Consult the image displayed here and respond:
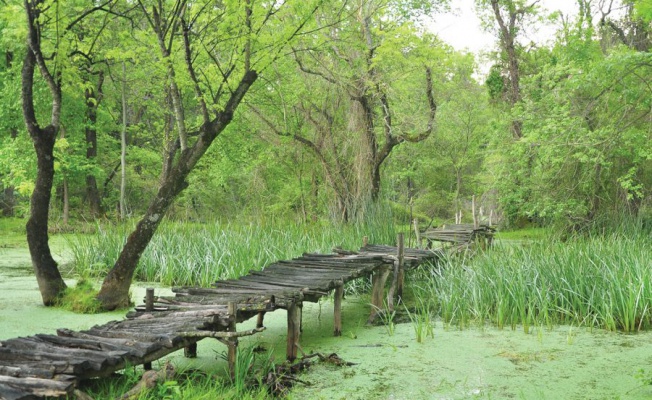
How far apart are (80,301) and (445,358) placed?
3.53 meters

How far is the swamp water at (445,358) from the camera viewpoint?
3.59 metres

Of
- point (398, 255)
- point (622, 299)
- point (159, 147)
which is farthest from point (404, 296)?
point (159, 147)

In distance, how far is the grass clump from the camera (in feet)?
18.1

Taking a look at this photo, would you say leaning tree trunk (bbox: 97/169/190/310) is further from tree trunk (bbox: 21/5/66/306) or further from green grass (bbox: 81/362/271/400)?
green grass (bbox: 81/362/271/400)

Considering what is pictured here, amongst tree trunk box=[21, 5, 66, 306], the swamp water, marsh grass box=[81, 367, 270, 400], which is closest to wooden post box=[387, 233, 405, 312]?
the swamp water

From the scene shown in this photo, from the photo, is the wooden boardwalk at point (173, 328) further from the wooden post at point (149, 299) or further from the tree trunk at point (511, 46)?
the tree trunk at point (511, 46)

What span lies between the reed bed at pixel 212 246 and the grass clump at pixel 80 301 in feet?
4.04

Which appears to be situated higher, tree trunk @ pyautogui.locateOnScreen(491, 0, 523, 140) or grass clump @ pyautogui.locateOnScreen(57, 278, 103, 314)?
tree trunk @ pyautogui.locateOnScreen(491, 0, 523, 140)

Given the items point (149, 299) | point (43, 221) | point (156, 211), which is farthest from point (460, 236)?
point (149, 299)

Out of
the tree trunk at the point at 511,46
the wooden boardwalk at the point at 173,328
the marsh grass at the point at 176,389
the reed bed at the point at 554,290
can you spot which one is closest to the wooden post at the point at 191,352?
the wooden boardwalk at the point at 173,328

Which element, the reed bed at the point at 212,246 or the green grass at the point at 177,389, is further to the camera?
the reed bed at the point at 212,246

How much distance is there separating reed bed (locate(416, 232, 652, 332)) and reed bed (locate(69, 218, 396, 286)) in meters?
2.32

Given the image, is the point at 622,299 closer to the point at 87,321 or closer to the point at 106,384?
the point at 106,384

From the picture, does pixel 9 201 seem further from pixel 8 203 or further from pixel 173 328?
pixel 173 328
